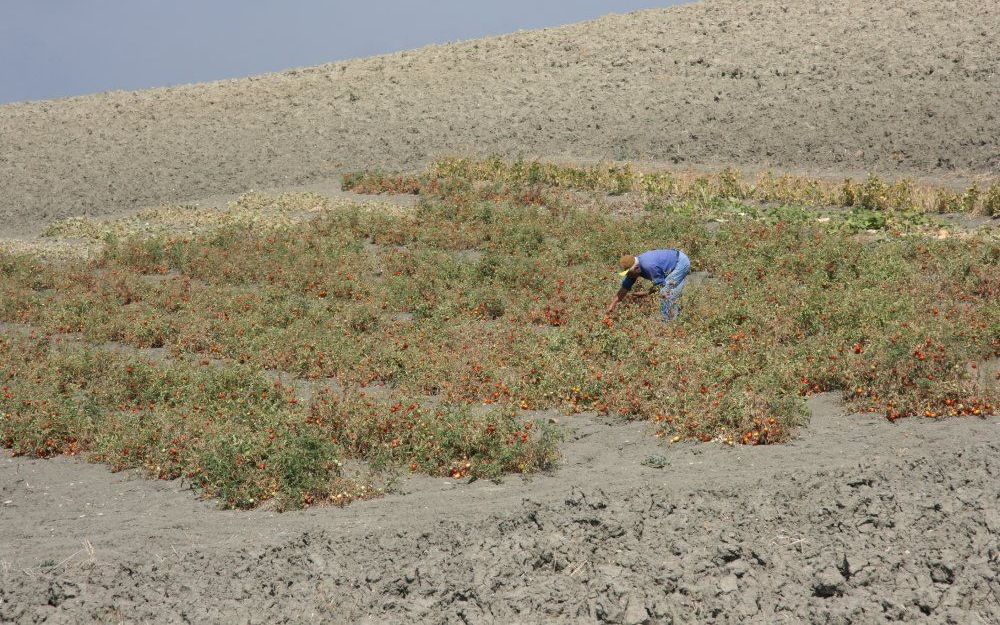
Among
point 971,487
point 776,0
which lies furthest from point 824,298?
point 776,0

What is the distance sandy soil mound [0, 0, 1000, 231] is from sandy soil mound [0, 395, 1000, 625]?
1851 centimetres

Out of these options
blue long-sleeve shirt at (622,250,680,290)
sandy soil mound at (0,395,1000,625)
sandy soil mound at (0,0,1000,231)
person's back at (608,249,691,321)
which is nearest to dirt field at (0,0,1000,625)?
sandy soil mound at (0,395,1000,625)

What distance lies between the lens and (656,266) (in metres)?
12.6

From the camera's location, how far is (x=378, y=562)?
699 cm

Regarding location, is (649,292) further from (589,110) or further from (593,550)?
(589,110)

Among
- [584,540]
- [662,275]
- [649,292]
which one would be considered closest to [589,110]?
[649,292]

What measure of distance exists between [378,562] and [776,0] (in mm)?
38513

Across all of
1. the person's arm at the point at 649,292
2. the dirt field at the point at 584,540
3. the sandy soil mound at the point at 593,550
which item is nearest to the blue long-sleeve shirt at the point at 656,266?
the person's arm at the point at 649,292

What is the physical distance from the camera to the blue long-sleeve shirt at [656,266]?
12500 millimetres

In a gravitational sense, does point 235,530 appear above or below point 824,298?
above

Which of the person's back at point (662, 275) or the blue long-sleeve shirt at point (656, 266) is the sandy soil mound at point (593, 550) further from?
the blue long-sleeve shirt at point (656, 266)

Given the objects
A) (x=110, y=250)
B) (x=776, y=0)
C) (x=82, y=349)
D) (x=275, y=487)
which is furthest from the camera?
(x=776, y=0)

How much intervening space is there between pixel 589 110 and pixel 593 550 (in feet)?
92.1

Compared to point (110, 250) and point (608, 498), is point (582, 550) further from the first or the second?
point (110, 250)
